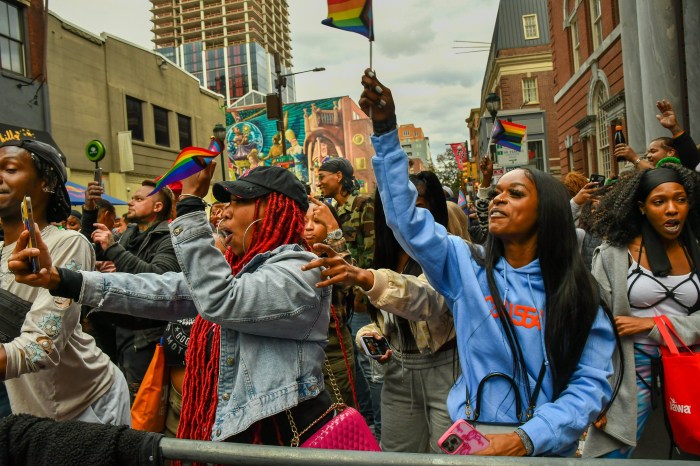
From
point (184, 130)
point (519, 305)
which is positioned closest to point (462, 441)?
point (519, 305)

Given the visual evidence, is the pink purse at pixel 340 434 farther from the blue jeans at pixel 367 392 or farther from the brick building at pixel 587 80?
the brick building at pixel 587 80

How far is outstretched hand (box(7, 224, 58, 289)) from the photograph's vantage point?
1.96 meters

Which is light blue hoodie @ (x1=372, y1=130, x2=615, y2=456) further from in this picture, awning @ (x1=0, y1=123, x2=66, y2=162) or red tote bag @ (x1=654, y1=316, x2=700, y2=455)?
awning @ (x1=0, y1=123, x2=66, y2=162)

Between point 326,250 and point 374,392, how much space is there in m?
3.37

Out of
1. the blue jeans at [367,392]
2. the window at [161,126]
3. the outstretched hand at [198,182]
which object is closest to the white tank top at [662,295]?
the blue jeans at [367,392]

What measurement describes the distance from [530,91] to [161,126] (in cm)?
3240

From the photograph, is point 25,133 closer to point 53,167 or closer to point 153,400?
point 153,400

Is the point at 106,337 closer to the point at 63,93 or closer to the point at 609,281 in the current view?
the point at 609,281

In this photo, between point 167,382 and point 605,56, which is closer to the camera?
point 167,382

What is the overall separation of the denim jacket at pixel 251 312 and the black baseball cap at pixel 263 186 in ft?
0.92

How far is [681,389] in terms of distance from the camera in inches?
116

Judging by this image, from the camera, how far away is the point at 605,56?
57.6ft

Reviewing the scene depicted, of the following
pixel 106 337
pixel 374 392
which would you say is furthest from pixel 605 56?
pixel 106 337

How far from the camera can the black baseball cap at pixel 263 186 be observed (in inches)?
94.4
